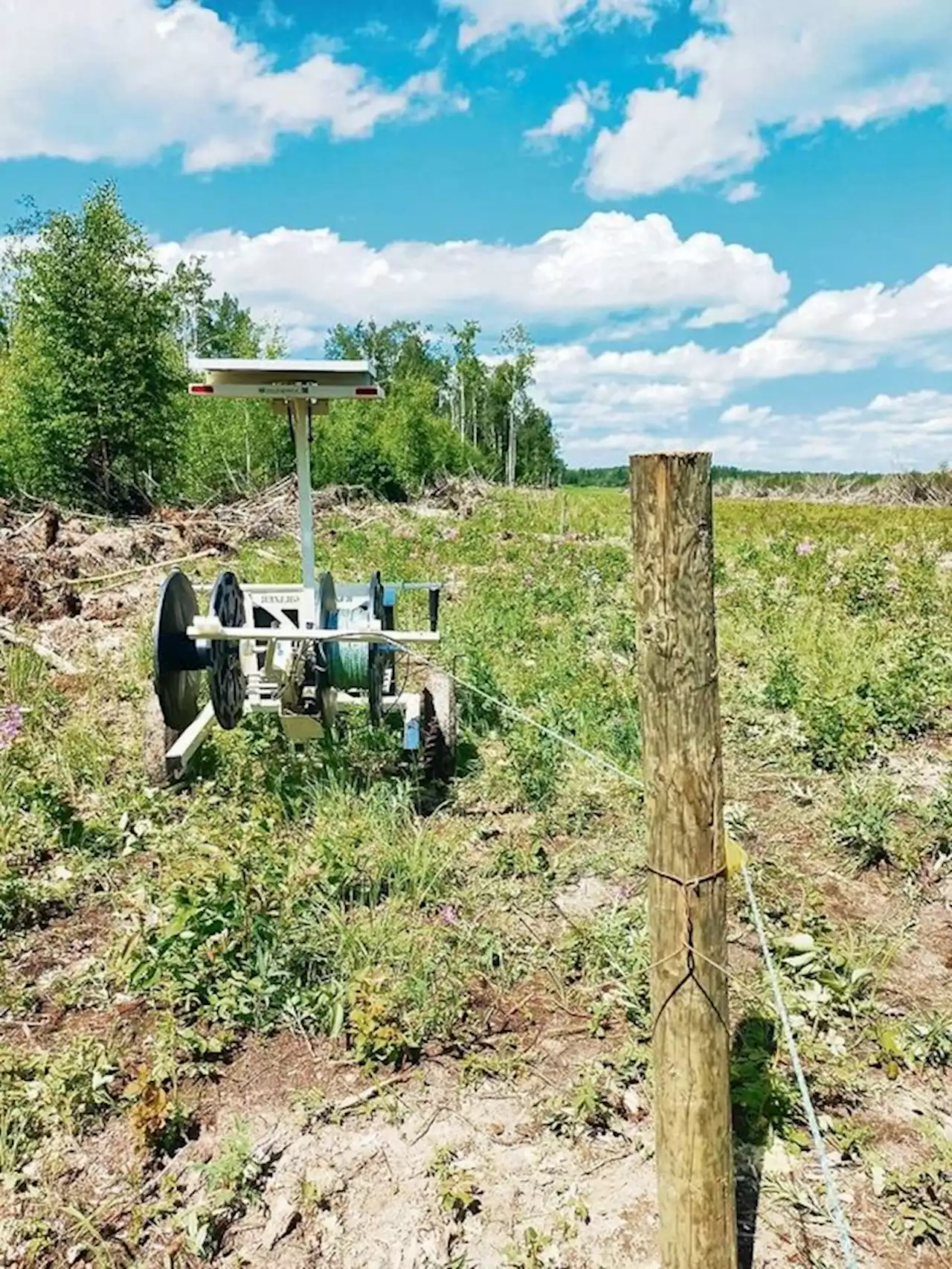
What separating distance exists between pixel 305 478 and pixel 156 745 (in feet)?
5.76

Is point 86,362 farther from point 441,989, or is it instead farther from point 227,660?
point 441,989

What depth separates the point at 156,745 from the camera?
534 cm

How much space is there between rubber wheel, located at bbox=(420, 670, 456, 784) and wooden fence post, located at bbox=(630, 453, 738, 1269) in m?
3.27

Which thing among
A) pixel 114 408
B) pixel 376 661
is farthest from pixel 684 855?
pixel 114 408

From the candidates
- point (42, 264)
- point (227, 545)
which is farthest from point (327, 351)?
point (227, 545)

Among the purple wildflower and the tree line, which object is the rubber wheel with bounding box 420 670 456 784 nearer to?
the purple wildflower

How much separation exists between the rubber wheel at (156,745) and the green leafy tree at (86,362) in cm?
1865

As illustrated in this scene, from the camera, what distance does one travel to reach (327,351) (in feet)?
207

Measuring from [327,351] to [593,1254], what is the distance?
213 ft

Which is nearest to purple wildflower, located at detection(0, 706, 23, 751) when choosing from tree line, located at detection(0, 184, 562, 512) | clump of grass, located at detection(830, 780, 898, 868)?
clump of grass, located at detection(830, 780, 898, 868)

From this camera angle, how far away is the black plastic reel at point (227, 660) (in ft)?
15.8

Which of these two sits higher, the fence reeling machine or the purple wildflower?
the fence reeling machine

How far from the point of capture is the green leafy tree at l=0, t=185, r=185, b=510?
850 inches

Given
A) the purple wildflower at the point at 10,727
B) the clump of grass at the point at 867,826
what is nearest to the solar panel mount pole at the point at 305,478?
the purple wildflower at the point at 10,727
